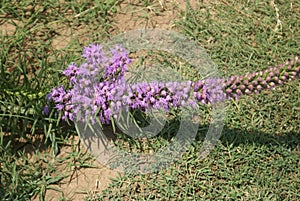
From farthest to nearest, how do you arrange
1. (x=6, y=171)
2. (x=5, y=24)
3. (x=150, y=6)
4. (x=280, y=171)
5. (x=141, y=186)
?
(x=150, y=6), (x=5, y=24), (x=280, y=171), (x=141, y=186), (x=6, y=171)

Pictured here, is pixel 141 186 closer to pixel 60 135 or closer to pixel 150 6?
pixel 60 135

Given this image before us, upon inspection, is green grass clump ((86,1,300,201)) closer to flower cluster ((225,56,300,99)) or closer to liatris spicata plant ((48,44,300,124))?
liatris spicata plant ((48,44,300,124))

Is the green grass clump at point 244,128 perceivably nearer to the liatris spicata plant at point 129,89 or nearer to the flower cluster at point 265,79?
the liatris spicata plant at point 129,89

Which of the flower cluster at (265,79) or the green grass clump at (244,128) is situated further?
the green grass clump at (244,128)

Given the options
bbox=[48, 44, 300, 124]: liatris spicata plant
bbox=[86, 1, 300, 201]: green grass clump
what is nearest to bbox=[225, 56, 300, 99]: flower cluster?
bbox=[48, 44, 300, 124]: liatris spicata plant

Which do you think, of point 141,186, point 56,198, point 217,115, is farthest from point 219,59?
point 56,198

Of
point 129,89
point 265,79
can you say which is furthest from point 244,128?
point 129,89

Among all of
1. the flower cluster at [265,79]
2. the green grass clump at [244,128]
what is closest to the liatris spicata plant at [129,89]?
the flower cluster at [265,79]

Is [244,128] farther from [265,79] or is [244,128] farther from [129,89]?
[129,89]
